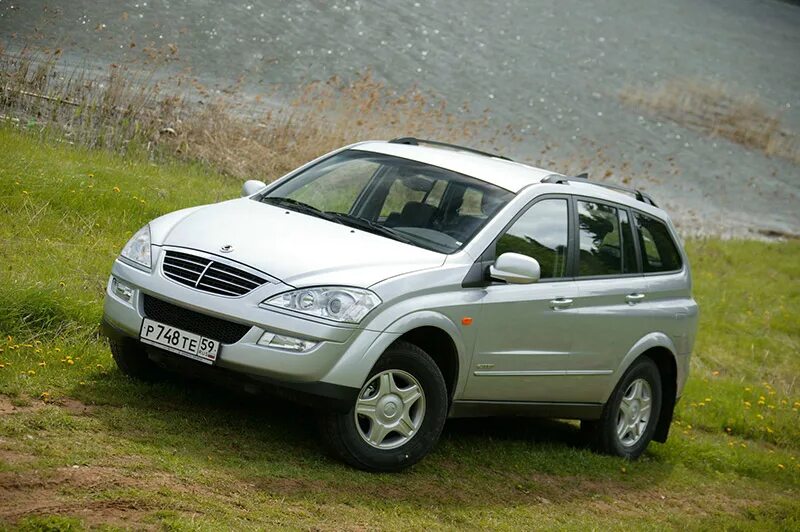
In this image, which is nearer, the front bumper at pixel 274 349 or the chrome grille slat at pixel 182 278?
the front bumper at pixel 274 349

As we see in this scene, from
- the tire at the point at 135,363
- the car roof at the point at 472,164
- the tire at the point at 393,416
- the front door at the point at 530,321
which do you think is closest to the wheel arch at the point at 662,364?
the front door at the point at 530,321

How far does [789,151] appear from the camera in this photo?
34906 millimetres

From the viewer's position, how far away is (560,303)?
7777mm

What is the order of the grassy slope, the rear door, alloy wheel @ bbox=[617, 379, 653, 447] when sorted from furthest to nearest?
alloy wheel @ bbox=[617, 379, 653, 447]
the rear door
the grassy slope

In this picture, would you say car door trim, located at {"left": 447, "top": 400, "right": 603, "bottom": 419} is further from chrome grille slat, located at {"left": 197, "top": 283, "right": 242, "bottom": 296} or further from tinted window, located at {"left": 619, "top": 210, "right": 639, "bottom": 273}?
chrome grille slat, located at {"left": 197, "top": 283, "right": 242, "bottom": 296}

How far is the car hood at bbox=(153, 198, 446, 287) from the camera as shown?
6.49 m

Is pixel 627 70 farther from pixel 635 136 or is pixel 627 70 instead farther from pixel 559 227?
pixel 559 227

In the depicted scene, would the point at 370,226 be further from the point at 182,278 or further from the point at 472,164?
the point at 182,278

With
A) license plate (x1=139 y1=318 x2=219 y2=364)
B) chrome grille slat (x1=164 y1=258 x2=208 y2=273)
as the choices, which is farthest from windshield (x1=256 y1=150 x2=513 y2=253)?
license plate (x1=139 y1=318 x2=219 y2=364)

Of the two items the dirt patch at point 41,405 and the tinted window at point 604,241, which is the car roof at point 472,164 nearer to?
the tinted window at point 604,241

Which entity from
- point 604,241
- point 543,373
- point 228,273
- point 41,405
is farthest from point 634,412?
point 41,405

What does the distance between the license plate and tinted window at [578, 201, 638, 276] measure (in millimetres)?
2813

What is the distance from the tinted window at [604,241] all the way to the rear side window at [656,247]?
200mm

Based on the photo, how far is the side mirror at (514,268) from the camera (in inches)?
280
